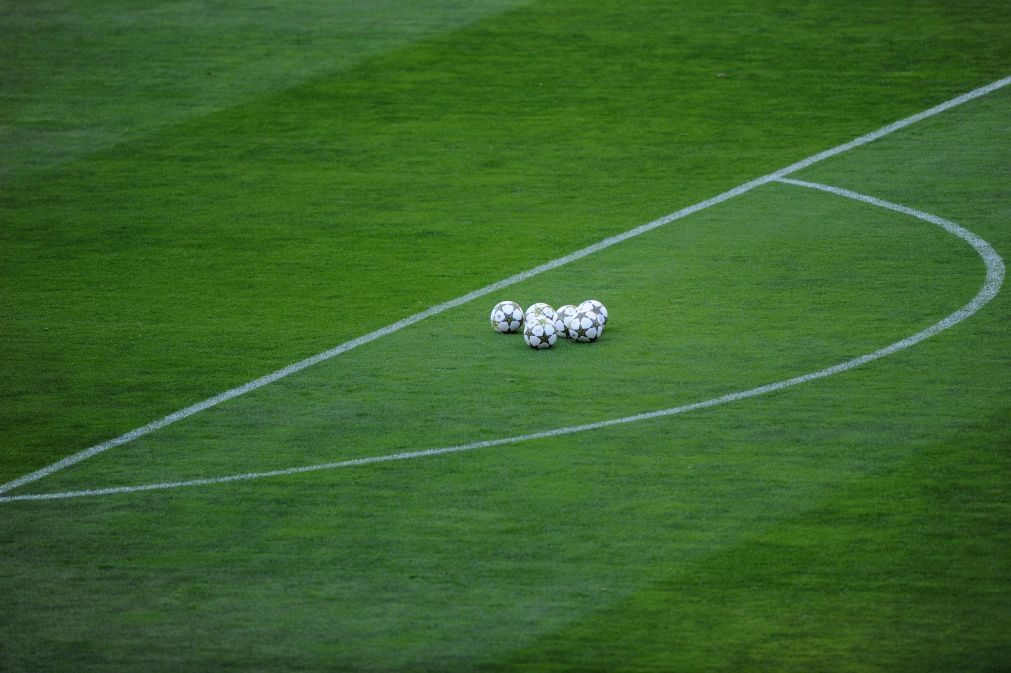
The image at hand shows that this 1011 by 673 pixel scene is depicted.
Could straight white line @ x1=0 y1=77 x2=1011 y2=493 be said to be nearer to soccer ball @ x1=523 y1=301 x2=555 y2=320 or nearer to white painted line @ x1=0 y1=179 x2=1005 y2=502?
white painted line @ x1=0 y1=179 x2=1005 y2=502

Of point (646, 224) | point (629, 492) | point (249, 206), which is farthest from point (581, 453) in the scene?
point (249, 206)

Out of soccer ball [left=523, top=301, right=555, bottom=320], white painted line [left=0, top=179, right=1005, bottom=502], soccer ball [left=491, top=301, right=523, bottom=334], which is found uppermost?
soccer ball [left=523, top=301, right=555, bottom=320]

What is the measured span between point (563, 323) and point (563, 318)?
4 cm

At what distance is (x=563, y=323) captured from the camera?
34.4 feet

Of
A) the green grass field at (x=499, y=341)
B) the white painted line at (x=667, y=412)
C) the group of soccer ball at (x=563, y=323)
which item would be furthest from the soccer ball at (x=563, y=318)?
the white painted line at (x=667, y=412)

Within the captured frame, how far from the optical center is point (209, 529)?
7.90 metres

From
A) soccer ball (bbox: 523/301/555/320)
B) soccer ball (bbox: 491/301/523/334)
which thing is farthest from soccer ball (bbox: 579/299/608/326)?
soccer ball (bbox: 491/301/523/334)

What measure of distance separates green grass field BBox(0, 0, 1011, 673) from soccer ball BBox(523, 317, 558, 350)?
0.11m

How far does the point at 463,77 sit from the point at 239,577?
1075 centimetres

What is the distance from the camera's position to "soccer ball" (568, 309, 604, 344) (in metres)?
10.4

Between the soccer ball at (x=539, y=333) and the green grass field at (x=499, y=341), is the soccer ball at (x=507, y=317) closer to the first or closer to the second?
the green grass field at (x=499, y=341)

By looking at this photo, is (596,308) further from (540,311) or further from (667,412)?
(667,412)

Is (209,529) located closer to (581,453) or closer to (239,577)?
(239,577)

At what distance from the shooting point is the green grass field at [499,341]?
6.98 metres
